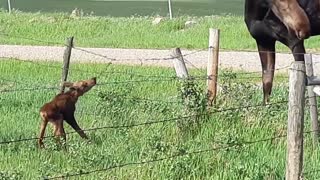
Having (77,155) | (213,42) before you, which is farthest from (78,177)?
(213,42)

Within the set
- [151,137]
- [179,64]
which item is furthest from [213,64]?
[151,137]

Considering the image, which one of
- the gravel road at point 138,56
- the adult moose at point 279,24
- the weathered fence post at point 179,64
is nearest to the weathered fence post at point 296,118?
the adult moose at point 279,24

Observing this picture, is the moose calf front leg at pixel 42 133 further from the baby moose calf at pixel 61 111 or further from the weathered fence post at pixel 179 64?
the weathered fence post at pixel 179 64

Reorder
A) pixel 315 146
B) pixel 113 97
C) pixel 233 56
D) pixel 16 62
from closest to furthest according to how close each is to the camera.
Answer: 1. pixel 315 146
2. pixel 113 97
3. pixel 16 62
4. pixel 233 56

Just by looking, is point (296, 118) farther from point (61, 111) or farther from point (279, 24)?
point (279, 24)

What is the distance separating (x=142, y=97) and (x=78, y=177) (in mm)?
4376

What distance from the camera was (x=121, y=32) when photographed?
24.7 m

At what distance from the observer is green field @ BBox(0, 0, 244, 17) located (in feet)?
104

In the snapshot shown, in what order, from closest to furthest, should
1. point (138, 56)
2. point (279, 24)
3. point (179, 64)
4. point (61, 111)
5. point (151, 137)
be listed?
point (151, 137)
point (61, 111)
point (279, 24)
point (179, 64)
point (138, 56)

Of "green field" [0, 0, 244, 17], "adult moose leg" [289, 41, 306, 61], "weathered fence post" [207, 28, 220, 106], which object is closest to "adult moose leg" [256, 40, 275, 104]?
"adult moose leg" [289, 41, 306, 61]

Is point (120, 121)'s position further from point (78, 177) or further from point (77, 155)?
point (78, 177)

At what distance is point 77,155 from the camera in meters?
8.48

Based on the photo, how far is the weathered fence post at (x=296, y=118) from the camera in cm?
682

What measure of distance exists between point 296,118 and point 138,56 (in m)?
13.2
